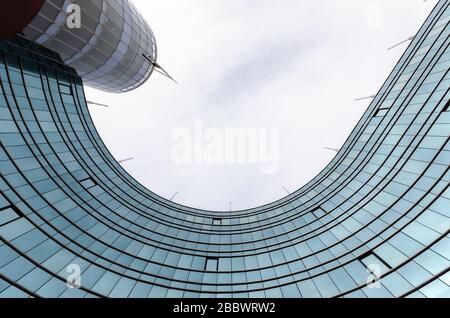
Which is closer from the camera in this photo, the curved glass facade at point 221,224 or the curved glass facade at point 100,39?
the curved glass facade at point 221,224

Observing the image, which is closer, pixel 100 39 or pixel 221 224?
pixel 100 39

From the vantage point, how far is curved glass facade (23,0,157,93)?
77.3 feet

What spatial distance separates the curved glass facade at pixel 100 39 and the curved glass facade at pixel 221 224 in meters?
3.05

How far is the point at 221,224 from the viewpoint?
38.8 m

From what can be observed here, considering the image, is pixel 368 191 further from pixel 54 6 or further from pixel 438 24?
pixel 54 6

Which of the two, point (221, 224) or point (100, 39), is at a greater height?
point (100, 39)

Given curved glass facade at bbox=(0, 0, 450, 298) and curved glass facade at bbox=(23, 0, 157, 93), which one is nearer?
curved glass facade at bbox=(0, 0, 450, 298)

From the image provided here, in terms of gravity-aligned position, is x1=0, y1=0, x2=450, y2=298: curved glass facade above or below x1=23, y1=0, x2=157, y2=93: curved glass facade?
below

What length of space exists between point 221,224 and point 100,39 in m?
30.5

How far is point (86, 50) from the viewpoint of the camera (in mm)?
29234

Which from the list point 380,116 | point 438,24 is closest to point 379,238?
point 380,116

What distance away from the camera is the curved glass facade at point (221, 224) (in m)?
18.1

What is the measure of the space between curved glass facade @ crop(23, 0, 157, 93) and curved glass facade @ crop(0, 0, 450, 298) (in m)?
3.05

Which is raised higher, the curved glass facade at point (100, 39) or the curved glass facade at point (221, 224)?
the curved glass facade at point (100, 39)
